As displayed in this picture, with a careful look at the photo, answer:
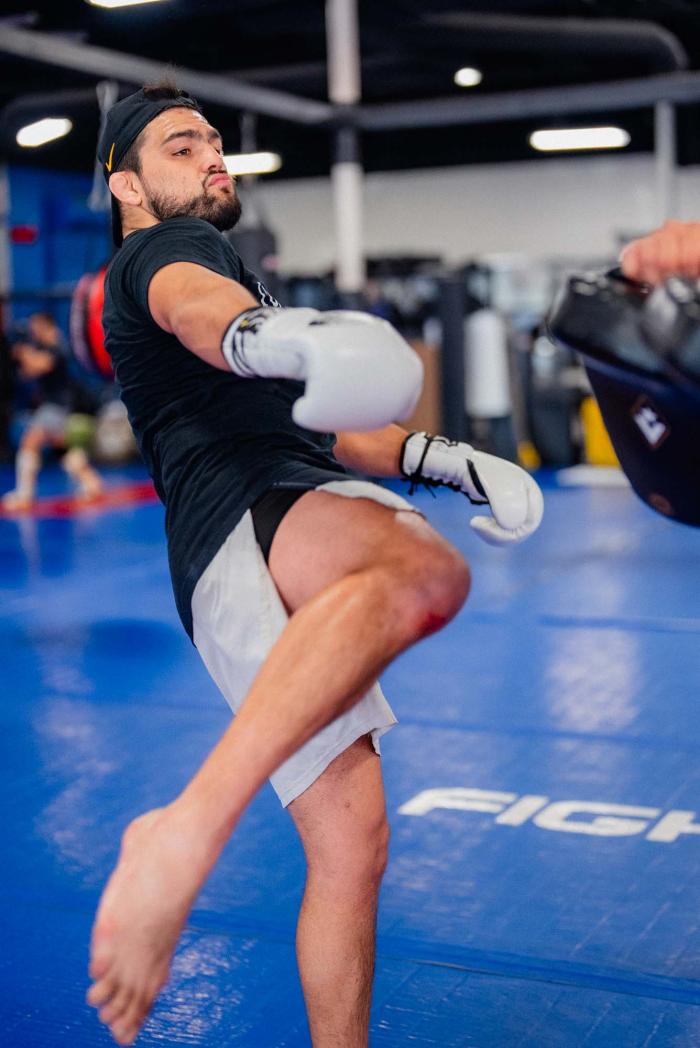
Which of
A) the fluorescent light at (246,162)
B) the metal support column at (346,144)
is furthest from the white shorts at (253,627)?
the metal support column at (346,144)

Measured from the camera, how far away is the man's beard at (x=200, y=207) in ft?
6.61

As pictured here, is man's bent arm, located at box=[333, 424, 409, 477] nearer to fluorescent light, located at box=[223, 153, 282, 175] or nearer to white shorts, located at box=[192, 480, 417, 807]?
white shorts, located at box=[192, 480, 417, 807]

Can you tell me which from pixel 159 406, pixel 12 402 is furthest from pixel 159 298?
pixel 12 402

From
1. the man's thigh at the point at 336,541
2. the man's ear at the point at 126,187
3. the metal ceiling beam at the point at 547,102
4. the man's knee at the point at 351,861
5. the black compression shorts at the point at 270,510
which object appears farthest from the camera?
the metal ceiling beam at the point at 547,102

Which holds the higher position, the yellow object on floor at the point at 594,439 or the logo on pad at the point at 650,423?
the logo on pad at the point at 650,423

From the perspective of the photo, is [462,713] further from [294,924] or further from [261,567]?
[261,567]

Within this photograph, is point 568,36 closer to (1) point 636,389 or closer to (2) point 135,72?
(2) point 135,72

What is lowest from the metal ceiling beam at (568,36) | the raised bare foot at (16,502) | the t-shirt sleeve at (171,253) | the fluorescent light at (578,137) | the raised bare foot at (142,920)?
the raised bare foot at (16,502)

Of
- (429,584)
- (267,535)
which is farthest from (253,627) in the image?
(429,584)

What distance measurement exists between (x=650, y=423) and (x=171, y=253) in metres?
0.72

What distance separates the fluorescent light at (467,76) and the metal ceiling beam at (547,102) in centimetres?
407

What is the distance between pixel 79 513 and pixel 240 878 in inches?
274

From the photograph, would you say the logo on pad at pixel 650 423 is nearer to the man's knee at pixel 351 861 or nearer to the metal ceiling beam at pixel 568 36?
the man's knee at pixel 351 861

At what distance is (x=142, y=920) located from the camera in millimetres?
1488
